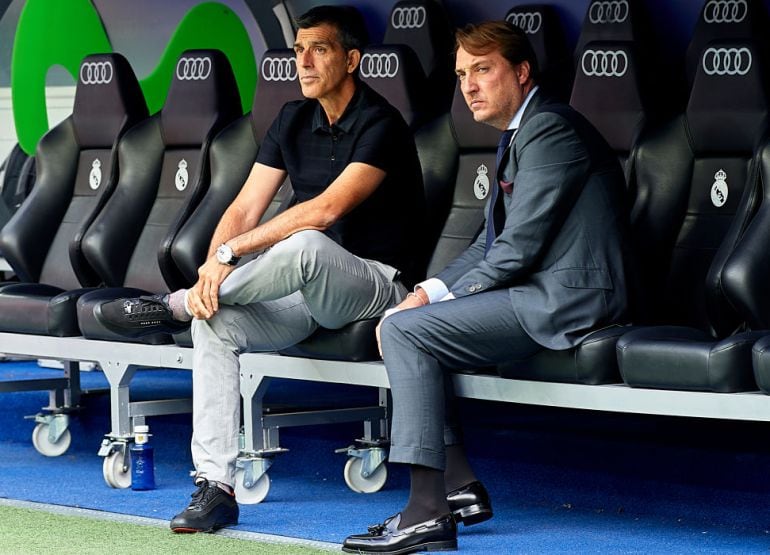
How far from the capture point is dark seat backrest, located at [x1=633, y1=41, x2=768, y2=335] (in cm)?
406

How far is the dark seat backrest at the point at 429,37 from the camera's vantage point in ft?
16.8

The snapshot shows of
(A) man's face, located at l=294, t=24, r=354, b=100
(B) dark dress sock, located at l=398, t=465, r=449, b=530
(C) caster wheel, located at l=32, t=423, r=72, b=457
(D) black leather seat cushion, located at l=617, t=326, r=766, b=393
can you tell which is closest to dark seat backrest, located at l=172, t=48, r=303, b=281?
(A) man's face, located at l=294, t=24, r=354, b=100

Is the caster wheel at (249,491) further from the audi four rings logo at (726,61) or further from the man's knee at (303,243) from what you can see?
the audi four rings logo at (726,61)

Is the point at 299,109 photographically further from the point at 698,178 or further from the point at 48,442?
the point at 48,442

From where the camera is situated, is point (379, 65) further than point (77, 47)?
No

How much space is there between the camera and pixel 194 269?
15.6 ft

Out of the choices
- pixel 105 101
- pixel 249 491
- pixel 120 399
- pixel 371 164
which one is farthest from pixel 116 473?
pixel 105 101

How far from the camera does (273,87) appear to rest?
16.5 ft

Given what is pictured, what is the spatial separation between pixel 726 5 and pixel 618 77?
0.54 m

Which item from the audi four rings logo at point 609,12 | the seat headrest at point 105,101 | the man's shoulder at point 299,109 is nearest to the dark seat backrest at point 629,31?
the audi four rings logo at point 609,12

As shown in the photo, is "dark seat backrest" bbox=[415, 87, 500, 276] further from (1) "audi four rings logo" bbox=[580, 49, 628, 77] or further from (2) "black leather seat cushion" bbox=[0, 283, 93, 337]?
(2) "black leather seat cushion" bbox=[0, 283, 93, 337]

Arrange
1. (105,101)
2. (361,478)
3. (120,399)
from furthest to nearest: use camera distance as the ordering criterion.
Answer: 1. (105,101)
2. (120,399)
3. (361,478)

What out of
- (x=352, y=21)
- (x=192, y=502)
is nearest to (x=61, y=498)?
(x=192, y=502)

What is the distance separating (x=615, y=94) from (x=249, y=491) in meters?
1.41
